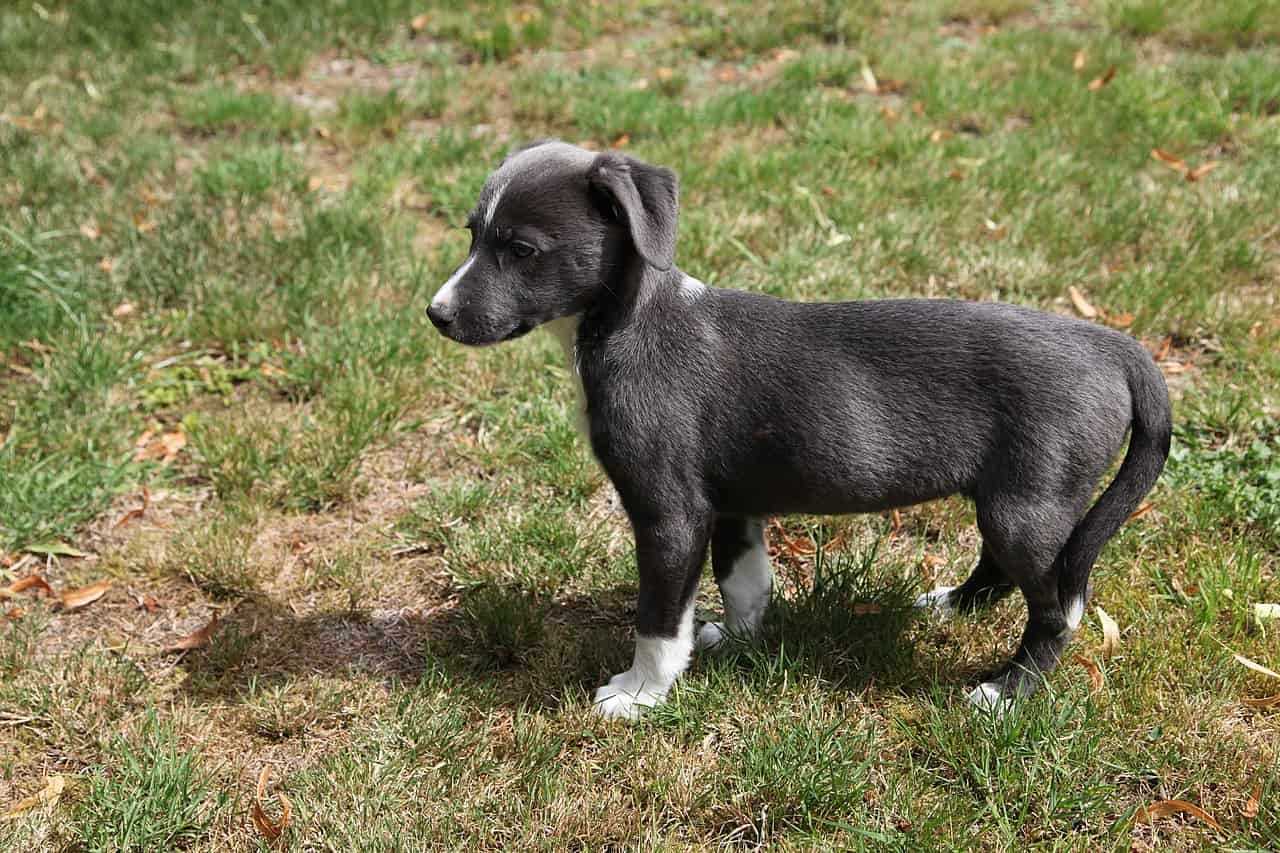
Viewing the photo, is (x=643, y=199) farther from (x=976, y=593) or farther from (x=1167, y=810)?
(x=1167, y=810)

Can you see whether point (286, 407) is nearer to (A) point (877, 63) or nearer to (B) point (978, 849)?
(B) point (978, 849)

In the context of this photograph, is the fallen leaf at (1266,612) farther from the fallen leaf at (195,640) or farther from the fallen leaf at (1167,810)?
the fallen leaf at (195,640)

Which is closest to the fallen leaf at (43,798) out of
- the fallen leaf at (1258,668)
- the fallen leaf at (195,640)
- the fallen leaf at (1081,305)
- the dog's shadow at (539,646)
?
the dog's shadow at (539,646)

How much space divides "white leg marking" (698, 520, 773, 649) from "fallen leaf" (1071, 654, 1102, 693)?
909 millimetres

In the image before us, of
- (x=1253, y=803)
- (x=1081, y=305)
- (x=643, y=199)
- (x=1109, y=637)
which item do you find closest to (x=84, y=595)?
(x=643, y=199)

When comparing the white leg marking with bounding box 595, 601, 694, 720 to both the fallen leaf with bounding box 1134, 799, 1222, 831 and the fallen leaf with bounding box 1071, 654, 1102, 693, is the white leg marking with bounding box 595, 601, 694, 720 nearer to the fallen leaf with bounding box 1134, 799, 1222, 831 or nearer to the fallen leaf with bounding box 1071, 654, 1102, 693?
the fallen leaf with bounding box 1071, 654, 1102, 693

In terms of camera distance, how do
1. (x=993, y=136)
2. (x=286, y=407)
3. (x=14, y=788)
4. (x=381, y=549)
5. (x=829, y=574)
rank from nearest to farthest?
(x=14, y=788), (x=829, y=574), (x=381, y=549), (x=286, y=407), (x=993, y=136)

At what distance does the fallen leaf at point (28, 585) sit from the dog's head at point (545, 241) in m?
2.01

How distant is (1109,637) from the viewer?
124 inches

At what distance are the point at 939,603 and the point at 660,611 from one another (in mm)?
975

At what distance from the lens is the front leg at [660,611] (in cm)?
290

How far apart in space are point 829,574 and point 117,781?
6.93ft

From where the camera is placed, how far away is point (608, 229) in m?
2.80

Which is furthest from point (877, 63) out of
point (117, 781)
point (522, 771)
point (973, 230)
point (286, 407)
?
point (117, 781)
